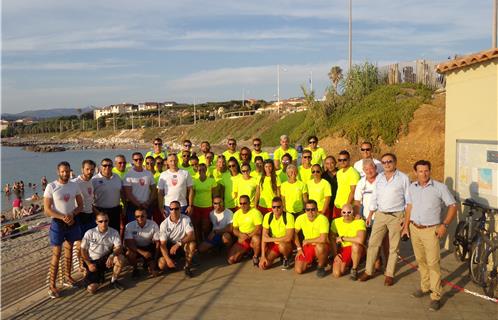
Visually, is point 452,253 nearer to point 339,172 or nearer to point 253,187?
point 339,172

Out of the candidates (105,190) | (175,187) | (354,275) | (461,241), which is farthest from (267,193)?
(461,241)

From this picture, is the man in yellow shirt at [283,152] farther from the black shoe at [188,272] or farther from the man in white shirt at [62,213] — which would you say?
the man in white shirt at [62,213]

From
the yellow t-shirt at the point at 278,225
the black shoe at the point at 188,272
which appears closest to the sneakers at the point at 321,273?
the yellow t-shirt at the point at 278,225

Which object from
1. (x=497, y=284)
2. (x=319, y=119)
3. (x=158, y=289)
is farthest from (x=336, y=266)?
(x=319, y=119)

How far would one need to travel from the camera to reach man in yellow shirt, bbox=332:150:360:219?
24.8 feet

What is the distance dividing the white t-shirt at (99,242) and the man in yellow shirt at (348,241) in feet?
11.3

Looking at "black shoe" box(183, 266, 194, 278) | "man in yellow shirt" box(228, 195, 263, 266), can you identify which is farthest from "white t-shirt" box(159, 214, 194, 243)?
"man in yellow shirt" box(228, 195, 263, 266)

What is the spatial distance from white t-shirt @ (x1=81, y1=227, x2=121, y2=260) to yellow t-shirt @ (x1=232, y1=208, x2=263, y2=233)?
6.82 ft

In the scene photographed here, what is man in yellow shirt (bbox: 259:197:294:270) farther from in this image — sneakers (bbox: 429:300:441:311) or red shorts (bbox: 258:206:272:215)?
sneakers (bbox: 429:300:441:311)

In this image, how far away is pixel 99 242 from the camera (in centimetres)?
680

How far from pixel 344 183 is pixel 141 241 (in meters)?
3.54

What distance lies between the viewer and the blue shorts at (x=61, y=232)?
6738 millimetres

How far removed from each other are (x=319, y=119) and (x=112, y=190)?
19129 mm

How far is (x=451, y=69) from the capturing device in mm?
8031
